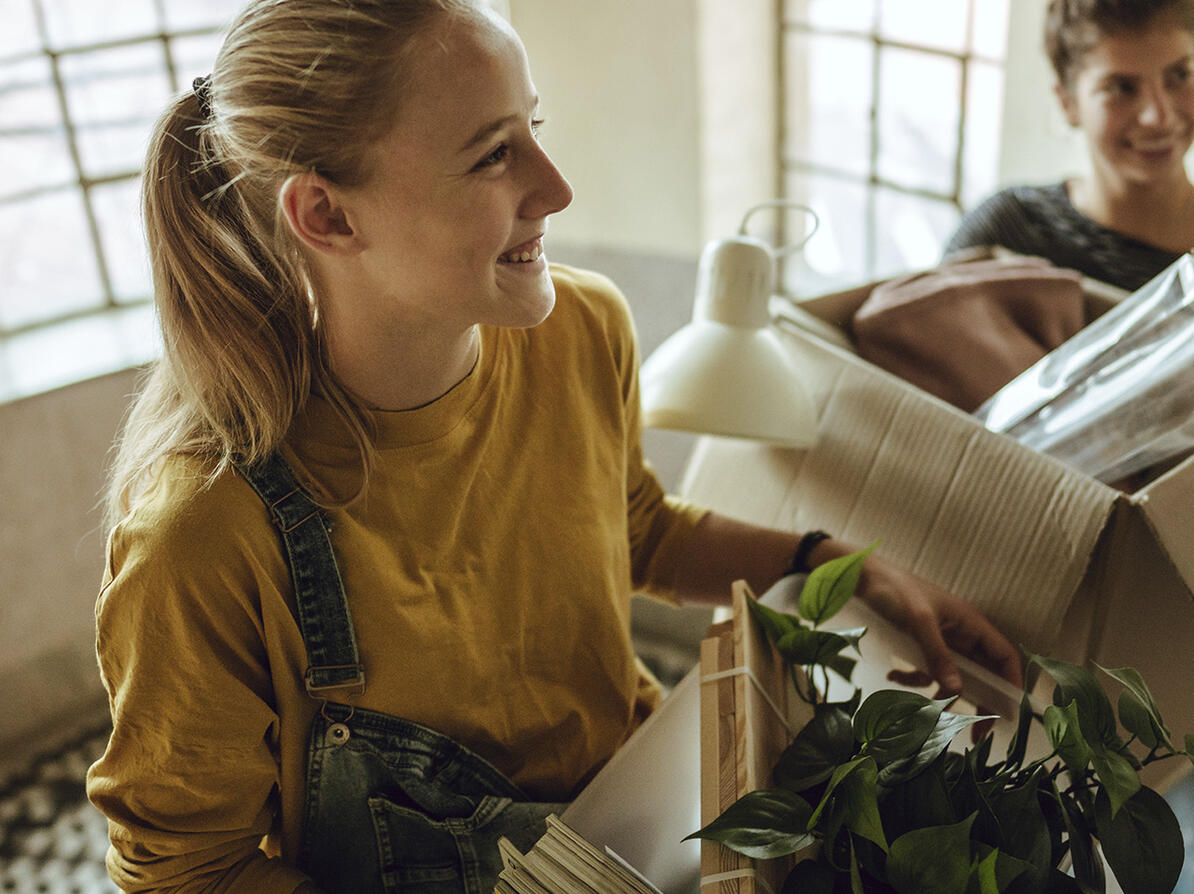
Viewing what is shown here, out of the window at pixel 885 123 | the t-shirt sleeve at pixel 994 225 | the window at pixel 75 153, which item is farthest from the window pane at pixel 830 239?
the window at pixel 75 153

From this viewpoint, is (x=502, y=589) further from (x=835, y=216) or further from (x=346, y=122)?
(x=835, y=216)

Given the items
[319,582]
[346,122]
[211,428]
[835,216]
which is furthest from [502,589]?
[835,216]

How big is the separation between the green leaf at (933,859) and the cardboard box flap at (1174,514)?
Result: 41cm

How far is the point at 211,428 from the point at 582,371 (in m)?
0.41

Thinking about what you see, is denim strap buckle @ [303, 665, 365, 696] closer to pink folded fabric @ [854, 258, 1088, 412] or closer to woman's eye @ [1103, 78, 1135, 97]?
pink folded fabric @ [854, 258, 1088, 412]

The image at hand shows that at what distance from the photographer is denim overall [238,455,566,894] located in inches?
38.5

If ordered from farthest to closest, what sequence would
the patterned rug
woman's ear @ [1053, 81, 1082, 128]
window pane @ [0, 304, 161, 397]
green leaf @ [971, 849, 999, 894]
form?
window pane @ [0, 304, 161, 397] → the patterned rug → woman's ear @ [1053, 81, 1082, 128] → green leaf @ [971, 849, 999, 894]

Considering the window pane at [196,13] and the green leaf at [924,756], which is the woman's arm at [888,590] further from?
the window pane at [196,13]

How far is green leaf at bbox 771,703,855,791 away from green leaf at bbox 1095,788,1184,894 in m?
0.18

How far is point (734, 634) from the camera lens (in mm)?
940

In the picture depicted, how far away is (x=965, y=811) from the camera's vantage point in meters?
0.76

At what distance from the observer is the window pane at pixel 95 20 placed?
242 centimetres

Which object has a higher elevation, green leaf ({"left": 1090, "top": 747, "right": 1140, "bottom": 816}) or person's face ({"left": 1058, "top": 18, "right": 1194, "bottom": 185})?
person's face ({"left": 1058, "top": 18, "right": 1194, "bottom": 185})

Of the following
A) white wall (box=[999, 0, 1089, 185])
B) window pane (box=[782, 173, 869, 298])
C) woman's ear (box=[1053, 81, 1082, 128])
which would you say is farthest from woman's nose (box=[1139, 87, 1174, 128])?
window pane (box=[782, 173, 869, 298])
